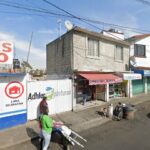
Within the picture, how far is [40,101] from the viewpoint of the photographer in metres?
11.7

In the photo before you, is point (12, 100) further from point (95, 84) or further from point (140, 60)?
point (140, 60)

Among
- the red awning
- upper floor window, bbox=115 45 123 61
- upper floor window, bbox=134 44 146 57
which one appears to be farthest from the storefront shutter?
the red awning

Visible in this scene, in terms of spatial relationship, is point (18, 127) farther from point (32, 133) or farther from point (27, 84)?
point (27, 84)

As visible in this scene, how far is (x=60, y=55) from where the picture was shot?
651 inches

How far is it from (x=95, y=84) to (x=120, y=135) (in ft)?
16.9

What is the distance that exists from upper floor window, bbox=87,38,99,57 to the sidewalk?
4516mm

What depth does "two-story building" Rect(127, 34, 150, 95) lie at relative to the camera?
66.4 feet

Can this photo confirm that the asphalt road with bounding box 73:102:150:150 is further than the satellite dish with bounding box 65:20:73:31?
No

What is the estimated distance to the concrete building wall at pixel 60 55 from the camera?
15048mm

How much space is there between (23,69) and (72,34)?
5.71m

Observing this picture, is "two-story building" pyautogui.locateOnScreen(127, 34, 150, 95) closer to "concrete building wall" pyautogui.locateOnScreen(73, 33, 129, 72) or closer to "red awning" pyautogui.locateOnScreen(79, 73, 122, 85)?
"concrete building wall" pyautogui.locateOnScreen(73, 33, 129, 72)

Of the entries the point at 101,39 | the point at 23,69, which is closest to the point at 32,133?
the point at 23,69

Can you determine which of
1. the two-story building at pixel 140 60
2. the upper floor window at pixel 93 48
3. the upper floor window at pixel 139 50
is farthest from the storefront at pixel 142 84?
the upper floor window at pixel 93 48

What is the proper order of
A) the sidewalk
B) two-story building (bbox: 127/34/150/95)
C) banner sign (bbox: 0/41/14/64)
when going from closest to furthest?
the sidewalk, banner sign (bbox: 0/41/14/64), two-story building (bbox: 127/34/150/95)
